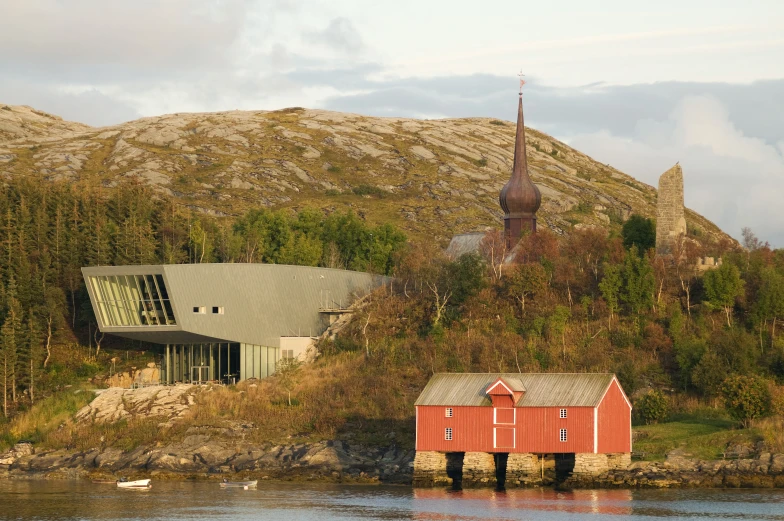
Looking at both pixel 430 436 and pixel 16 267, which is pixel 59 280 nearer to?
pixel 16 267

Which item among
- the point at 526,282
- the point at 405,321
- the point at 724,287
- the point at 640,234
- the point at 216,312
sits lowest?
the point at 405,321

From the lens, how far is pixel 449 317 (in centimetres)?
9494

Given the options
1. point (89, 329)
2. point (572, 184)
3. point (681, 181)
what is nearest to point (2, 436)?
point (89, 329)

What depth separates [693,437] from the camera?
71.0 m

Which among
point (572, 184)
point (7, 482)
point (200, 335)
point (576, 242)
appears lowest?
point (7, 482)

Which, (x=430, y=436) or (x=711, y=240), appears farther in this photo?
(x=711, y=240)

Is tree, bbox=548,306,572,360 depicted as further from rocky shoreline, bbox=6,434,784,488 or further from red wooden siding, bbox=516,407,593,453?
red wooden siding, bbox=516,407,593,453

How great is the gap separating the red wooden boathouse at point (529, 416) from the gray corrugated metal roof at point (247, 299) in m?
24.9

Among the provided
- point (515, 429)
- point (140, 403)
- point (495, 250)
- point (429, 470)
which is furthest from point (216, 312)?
point (515, 429)

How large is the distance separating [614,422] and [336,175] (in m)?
116

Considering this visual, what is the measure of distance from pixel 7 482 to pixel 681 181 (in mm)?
52311

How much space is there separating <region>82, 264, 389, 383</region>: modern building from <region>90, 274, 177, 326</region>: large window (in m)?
0.07

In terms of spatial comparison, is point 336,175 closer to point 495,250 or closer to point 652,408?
point 495,250

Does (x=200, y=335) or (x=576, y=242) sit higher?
(x=576, y=242)
